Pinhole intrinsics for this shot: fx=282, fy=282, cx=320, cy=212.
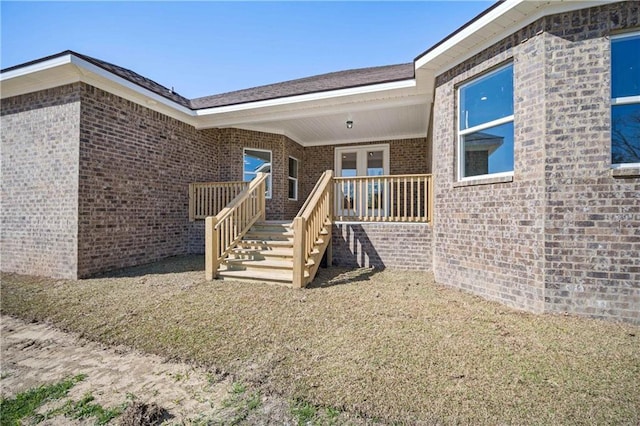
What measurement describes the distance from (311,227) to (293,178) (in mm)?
5898

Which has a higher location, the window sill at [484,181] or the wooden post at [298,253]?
the window sill at [484,181]

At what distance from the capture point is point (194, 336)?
333 centimetres

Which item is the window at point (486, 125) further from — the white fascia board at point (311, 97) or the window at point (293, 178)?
the window at point (293, 178)

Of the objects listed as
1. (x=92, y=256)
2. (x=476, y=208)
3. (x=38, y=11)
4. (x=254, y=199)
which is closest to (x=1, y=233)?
(x=92, y=256)

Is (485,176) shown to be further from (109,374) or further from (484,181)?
(109,374)

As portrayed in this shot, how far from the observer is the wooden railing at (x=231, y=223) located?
5559 millimetres

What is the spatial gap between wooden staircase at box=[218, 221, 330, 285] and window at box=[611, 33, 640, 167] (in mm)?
4627

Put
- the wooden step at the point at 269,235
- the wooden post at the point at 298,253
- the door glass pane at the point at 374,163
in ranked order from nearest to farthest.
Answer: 1. the wooden post at the point at 298,253
2. the wooden step at the point at 269,235
3. the door glass pane at the point at 374,163

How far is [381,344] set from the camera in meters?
3.00

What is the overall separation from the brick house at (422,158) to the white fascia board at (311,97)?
0.03m

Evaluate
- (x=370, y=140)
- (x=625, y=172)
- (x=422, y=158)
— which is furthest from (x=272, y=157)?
(x=625, y=172)

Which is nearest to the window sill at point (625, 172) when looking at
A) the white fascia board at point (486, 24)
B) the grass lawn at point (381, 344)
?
the grass lawn at point (381, 344)

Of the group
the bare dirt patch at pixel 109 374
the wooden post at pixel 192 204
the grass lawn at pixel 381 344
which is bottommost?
the bare dirt patch at pixel 109 374

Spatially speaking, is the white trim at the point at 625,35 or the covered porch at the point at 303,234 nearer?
the white trim at the point at 625,35
